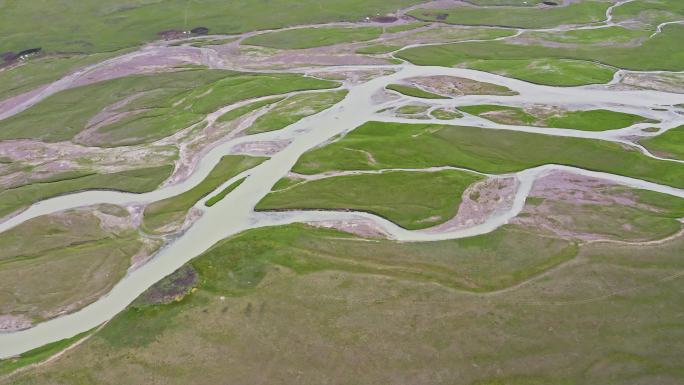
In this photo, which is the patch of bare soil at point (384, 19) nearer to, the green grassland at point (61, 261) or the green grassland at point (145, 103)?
the green grassland at point (145, 103)

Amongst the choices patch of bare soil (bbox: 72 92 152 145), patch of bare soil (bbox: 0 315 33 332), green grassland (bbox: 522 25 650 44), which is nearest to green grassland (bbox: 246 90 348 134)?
patch of bare soil (bbox: 72 92 152 145)

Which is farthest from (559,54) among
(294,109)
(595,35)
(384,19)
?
(294,109)

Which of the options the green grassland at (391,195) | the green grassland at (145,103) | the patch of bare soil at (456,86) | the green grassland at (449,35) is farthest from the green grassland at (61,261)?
the green grassland at (449,35)

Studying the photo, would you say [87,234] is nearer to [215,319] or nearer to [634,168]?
[215,319]

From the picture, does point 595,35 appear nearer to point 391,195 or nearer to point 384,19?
point 384,19

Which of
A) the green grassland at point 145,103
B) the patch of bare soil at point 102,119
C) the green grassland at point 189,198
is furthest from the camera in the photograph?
the green grassland at point 145,103
